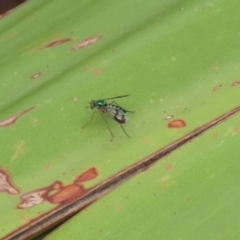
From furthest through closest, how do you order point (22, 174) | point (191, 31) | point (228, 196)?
point (191, 31)
point (22, 174)
point (228, 196)

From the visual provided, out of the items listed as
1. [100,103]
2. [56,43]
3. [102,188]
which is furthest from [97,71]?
[102,188]

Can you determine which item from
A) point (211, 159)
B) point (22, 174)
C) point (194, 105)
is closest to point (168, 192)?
point (211, 159)

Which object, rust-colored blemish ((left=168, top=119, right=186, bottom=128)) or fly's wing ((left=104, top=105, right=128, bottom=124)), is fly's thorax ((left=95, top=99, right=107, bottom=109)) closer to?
fly's wing ((left=104, top=105, right=128, bottom=124))

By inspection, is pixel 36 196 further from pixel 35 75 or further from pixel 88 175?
pixel 35 75

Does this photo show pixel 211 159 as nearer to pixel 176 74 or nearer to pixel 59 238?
pixel 176 74

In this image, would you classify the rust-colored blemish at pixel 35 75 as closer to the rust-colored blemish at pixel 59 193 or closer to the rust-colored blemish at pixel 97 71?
the rust-colored blemish at pixel 97 71

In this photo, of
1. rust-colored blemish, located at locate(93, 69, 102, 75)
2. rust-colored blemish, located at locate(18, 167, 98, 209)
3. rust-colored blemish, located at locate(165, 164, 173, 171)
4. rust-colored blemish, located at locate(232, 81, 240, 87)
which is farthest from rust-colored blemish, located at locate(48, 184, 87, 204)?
rust-colored blemish, located at locate(232, 81, 240, 87)

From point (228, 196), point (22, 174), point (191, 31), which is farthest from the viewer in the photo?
point (191, 31)
